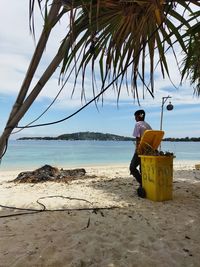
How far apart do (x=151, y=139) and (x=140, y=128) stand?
343 mm

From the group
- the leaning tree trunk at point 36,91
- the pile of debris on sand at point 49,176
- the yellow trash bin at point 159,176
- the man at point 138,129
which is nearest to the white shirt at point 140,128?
the man at point 138,129

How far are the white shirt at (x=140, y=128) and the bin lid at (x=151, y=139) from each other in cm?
29

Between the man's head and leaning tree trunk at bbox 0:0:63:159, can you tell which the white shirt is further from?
leaning tree trunk at bbox 0:0:63:159

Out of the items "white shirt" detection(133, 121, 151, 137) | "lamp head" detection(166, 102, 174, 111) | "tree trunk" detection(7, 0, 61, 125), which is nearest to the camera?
"tree trunk" detection(7, 0, 61, 125)

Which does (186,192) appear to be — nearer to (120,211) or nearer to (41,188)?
(120,211)

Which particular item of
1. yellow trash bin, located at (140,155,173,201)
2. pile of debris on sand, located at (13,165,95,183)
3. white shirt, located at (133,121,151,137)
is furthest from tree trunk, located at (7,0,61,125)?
pile of debris on sand, located at (13,165,95,183)

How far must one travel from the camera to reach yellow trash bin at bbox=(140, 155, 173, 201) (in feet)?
14.8

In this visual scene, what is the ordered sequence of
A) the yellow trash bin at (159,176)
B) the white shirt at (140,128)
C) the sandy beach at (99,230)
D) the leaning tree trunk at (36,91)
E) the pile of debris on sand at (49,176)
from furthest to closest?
the pile of debris on sand at (49,176) → the white shirt at (140,128) → the yellow trash bin at (159,176) → the sandy beach at (99,230) → the leaning tree trunk at (36,91)

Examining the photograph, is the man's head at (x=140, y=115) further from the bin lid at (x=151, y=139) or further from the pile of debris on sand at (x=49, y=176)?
the pile of debris on sand at (x=49, y=176)

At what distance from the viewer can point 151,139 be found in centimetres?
468

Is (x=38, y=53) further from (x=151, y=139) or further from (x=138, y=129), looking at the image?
(x=138, y=129)

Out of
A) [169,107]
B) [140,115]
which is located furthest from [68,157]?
[140,115]

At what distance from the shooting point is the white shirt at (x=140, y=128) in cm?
496

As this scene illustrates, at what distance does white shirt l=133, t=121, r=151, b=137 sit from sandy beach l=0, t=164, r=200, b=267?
0.90 m
